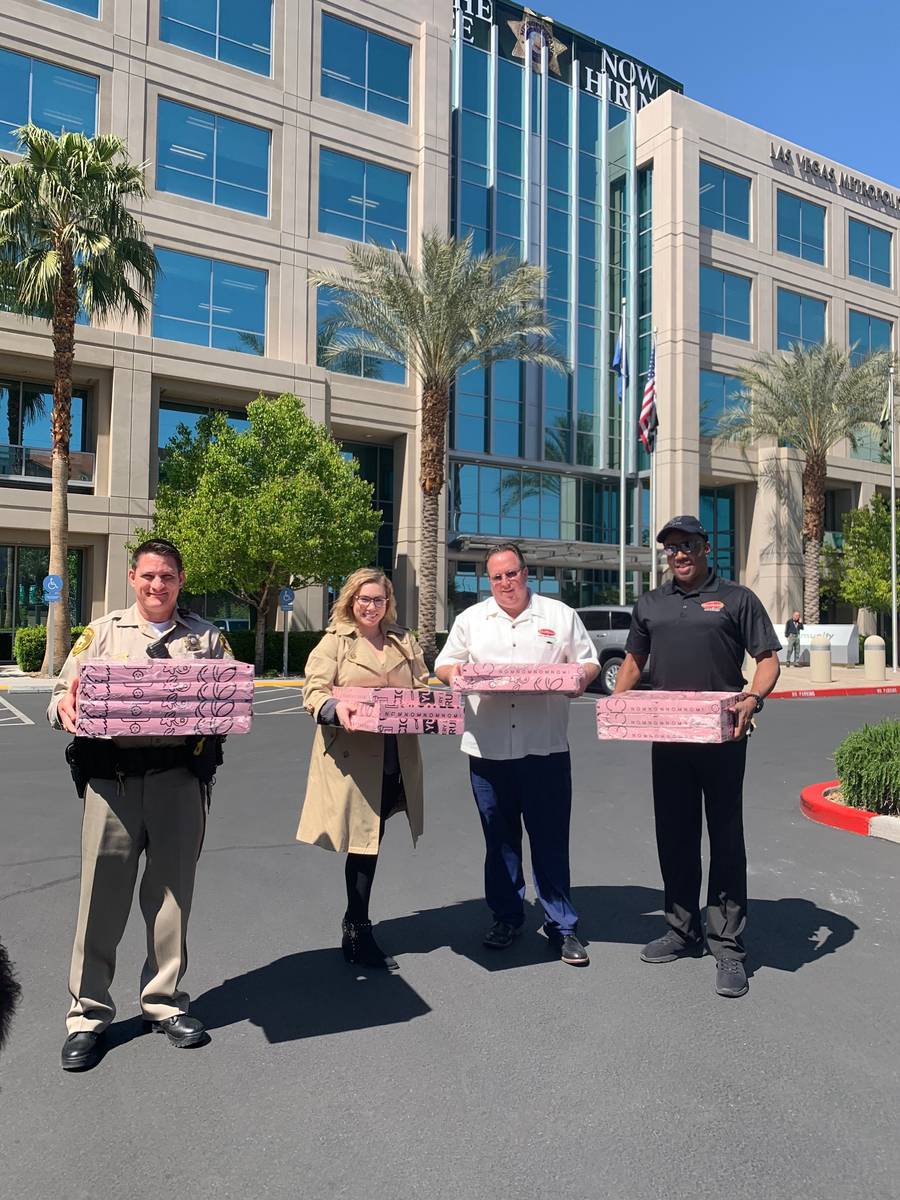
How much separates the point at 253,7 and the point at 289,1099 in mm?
32200

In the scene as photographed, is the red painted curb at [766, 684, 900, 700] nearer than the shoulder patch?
No

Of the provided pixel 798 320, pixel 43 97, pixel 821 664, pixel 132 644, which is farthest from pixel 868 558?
pixel 132 644

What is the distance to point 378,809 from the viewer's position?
423cm

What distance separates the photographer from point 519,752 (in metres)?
4.48

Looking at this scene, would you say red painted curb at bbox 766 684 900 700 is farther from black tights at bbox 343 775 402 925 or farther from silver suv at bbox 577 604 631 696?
black tights at bbox 343 775 402 925

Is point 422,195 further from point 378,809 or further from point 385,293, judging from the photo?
point 378,809

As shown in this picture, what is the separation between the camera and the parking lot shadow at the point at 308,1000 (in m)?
3.66


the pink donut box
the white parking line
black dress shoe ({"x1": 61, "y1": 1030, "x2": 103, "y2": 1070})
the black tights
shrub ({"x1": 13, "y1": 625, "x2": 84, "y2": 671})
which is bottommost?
the white parking line

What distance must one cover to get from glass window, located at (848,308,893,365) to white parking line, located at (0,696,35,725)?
38207mm

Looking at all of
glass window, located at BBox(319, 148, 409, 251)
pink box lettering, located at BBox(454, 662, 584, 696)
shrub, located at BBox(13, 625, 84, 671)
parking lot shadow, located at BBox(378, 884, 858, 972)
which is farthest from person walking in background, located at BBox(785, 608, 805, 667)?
pink box lettering, located at BBox(454, 662, 584, 696)

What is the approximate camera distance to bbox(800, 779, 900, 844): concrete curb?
6832mm

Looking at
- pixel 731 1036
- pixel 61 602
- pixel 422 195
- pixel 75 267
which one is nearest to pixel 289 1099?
pixel 731 1036

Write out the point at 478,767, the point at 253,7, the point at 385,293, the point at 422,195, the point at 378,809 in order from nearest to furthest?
the point at 378,809, the point at 478,767, the point at 385,293, the point at 253,7, the point at 422,195

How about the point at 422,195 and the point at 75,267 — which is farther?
the point at 422,195
